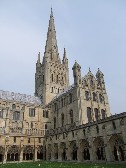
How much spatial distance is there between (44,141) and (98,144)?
2310cm

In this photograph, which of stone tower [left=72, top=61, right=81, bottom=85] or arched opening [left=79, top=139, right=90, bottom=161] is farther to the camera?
stone tower [left=72, top=61, right=81, bottom=85]

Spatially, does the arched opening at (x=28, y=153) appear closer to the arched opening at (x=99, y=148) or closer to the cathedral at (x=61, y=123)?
the cathedral at (x=61, y=123)

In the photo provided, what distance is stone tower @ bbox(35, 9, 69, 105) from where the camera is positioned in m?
74.4

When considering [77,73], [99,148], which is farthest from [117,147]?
[77,73]

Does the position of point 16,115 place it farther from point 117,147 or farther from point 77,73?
point 117,147

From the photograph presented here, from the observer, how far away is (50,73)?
77500mm

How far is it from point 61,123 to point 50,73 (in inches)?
962

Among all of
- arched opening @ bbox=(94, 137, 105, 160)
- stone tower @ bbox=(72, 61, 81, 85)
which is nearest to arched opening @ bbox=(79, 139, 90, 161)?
arched opening @ bbox=(94, 137, 105, 160)

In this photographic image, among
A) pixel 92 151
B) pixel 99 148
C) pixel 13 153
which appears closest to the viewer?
pixel 92 151

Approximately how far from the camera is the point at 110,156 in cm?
3319

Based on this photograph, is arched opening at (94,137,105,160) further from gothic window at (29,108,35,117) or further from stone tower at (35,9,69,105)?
stone tower at (35,9,69,105)

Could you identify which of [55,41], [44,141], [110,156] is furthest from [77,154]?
[55,41]

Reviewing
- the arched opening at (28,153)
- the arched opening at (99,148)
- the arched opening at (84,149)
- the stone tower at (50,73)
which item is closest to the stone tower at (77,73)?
the arched opening at (84,149)

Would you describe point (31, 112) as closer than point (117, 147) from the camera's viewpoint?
No
